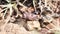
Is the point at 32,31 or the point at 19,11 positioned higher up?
the point at 19,11

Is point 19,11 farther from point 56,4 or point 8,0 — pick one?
point 56,4

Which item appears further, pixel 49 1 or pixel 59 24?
pixel 49 1

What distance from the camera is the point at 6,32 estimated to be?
187 cm

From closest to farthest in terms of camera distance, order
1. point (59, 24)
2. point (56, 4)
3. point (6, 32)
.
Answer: point (6, 32), point (59, 24), point (56, 4)

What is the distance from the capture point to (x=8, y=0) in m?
2.12

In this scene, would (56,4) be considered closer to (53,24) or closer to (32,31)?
(53,24)

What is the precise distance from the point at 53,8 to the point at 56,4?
7 cm

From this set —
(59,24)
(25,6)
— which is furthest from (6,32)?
(59,24)

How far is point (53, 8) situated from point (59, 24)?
0.21 metres

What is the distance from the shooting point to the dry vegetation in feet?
6.26

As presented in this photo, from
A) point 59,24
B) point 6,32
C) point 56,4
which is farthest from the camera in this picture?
point 56,4

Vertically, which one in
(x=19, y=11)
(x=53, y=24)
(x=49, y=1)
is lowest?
(x=53, y=24)

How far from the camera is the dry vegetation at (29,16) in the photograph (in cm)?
191

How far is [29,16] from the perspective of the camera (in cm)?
200
